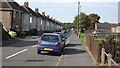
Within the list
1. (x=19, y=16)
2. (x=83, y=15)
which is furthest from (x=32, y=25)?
(x=83, y=15)

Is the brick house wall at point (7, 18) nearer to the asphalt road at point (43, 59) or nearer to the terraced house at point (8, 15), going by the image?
the terraced house at point (8, 15)

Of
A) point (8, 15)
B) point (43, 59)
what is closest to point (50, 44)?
point (43, 59)

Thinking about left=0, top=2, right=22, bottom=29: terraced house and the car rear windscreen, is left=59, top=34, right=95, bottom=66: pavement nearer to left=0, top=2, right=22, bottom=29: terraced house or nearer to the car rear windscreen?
the car rear windscreen

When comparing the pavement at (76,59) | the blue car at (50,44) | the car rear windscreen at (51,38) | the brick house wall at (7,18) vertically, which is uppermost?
the brick house wall at (7,18)

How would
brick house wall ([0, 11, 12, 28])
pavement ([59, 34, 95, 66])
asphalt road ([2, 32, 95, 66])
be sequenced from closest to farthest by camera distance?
asphalt road ([2, 32, 95, 66])
pavement ([59, 34, 95, 66])
brick house wall ([0, 11, 12, 28])

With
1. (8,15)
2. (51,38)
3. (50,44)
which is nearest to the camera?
(50,44)

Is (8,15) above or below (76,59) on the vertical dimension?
above

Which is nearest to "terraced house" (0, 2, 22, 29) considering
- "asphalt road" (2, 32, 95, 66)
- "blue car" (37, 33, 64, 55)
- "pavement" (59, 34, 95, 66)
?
"asphalt road" (2, 32, 95, 66)

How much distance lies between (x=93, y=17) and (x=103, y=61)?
114 metres

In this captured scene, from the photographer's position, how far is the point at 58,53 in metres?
16.0

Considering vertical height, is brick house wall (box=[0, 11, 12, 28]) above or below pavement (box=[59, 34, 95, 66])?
above

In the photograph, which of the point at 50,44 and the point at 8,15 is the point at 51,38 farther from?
the point at 8,15

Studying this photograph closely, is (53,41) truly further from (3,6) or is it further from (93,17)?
(93,17)

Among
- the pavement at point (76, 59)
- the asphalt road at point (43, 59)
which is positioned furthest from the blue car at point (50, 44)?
the pavement at point (76, 59)
